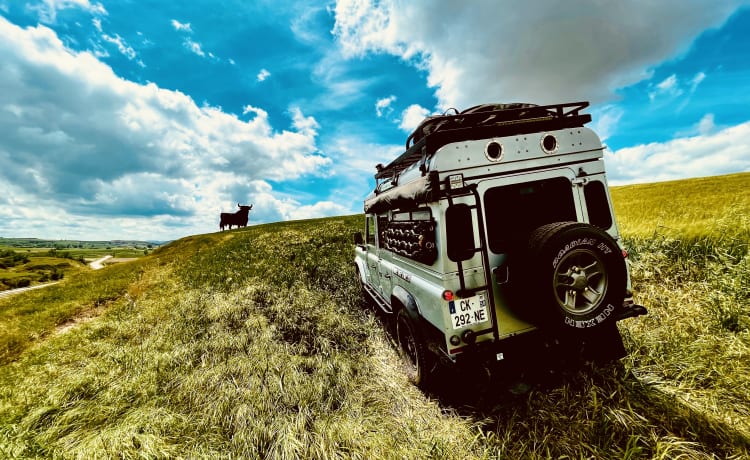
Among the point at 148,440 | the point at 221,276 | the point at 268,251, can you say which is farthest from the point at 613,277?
the point at 268,251

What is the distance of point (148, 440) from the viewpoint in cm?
333

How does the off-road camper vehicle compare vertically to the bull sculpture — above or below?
below

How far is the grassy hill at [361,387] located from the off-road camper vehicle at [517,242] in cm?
79

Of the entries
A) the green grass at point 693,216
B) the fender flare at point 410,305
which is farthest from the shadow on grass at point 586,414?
the green grass at point 693,216

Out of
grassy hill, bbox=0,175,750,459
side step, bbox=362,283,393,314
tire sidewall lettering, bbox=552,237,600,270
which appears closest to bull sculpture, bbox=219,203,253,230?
grassy hill, bbox=0,175,750,459

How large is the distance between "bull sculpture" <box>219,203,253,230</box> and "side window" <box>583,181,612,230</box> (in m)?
34.4

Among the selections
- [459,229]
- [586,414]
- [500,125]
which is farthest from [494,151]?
[586,414]

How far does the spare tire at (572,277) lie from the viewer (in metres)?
2.73

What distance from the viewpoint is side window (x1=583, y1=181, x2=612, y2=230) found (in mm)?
3479

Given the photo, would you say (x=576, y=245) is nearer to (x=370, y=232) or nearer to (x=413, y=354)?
(x=413, y=354)

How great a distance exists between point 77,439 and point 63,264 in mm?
34922

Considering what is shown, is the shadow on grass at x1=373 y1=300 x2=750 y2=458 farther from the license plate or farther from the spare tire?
the spare tire

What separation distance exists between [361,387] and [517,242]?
3.10 m

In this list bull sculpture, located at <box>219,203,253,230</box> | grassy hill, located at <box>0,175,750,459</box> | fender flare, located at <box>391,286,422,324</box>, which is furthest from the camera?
bull sculpture, located at <box>219,203,253,230</box>
